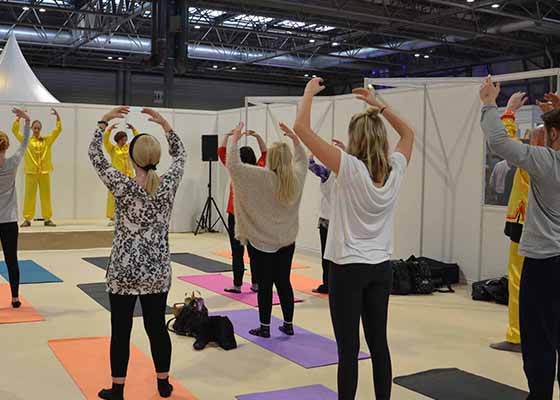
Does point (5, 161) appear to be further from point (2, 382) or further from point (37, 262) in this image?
point (37, 262)

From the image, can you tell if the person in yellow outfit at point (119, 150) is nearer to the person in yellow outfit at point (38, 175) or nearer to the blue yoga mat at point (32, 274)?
the person in yellow outfit at point (38, 175)

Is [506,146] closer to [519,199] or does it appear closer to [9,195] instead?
[519,199]

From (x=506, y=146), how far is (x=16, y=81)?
33.5 ft

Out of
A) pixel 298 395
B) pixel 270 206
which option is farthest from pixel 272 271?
pixel 298 395

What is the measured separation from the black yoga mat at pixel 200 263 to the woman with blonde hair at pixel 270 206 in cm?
342

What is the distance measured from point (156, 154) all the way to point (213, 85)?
18.6m

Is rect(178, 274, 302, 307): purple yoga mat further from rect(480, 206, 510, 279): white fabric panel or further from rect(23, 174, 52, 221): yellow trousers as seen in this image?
rect(23, 174, 52, 221): yellow trousers

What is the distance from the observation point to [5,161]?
5.21 meters

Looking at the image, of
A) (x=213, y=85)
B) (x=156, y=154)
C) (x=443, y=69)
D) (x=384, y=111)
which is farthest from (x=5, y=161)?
(x=213, y=85)

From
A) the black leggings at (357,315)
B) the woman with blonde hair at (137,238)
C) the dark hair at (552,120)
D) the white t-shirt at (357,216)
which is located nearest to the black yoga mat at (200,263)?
the woman with blonde hair at (137,238)

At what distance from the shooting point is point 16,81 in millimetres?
11242

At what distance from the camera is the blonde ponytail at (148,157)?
131 inches

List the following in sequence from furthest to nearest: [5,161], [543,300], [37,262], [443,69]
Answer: [443,69] < [37,262] < [5,161] < [543,300]

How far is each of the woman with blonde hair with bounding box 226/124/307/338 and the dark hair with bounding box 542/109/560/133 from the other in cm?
202
